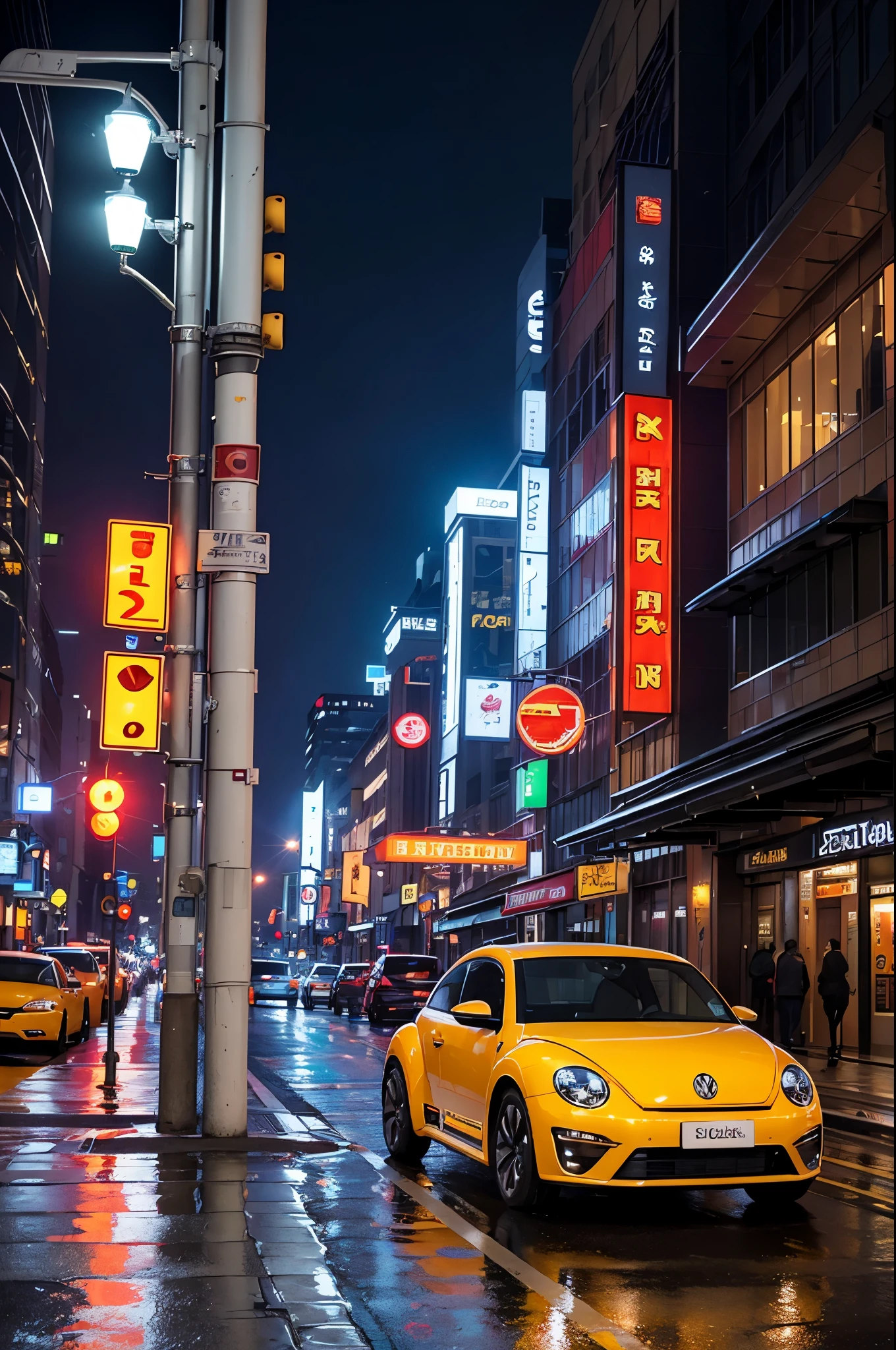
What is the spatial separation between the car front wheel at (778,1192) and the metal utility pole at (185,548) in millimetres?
4599

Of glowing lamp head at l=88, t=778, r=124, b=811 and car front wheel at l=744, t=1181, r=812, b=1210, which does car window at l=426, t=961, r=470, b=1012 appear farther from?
glowing lamp head at l=88, t=778, r=124, b=811

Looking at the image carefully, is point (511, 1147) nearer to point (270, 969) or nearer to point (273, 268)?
point (273, 268)

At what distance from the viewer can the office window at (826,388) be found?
2664 cm

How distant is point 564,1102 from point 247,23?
8.70 m

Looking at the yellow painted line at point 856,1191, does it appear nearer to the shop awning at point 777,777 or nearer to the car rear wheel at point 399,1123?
the car rear wheel at point 399,1123

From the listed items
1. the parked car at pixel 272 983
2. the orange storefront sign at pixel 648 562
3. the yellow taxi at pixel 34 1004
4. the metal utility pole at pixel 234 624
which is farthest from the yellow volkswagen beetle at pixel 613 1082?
the parked car at pixel 272 983

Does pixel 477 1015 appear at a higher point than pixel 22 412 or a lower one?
lower

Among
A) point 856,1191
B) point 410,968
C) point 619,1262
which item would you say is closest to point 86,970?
point 410,968

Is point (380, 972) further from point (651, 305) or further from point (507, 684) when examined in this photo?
point (507, 684)

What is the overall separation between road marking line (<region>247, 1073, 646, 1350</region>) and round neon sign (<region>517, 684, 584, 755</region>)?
97.3 feet

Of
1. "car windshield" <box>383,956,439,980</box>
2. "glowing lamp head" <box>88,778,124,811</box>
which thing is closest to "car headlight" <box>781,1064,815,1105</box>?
"glowing lamp head" <box>88,778,124,811</box>

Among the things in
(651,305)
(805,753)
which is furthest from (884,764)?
(651,305)

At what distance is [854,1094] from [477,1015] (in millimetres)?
9731

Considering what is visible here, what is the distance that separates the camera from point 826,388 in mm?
27062
